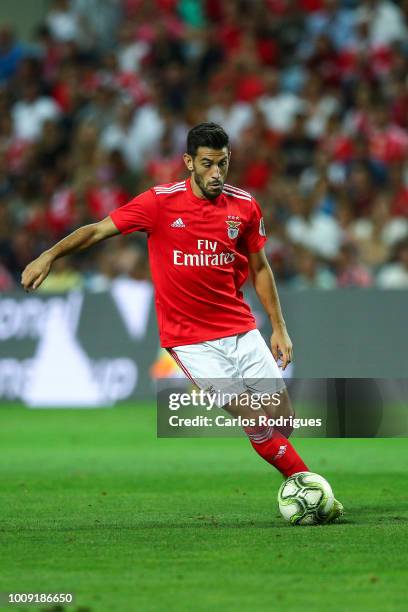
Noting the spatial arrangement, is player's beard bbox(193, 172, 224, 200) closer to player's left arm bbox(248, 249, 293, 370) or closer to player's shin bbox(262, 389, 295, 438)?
player's left arm bbox(248, 249, 293, 370)

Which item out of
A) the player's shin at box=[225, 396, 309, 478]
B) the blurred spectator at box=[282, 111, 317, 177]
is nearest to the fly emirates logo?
the player's shin at box=[225, 396, 309, 478]

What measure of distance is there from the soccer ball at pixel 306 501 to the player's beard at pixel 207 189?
1772mm

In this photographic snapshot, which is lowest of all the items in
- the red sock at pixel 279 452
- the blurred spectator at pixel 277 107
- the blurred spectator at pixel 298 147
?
the red sock at pixel 279 452

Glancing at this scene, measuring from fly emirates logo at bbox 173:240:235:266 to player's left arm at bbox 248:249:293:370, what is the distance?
30 cm

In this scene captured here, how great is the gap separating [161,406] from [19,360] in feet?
29.6

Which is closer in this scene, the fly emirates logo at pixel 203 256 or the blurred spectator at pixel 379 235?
the fly emirates logo at pixel 203 256

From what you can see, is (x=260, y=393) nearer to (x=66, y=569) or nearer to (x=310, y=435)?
(x=310, y=435)

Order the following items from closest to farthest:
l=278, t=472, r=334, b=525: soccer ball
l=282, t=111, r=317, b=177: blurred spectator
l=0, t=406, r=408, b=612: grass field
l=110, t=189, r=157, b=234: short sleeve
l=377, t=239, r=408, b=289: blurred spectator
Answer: l=0, t=406, r=408, b=612: grass field, l=278, t=472, r=334, b=525: soccer ball, l=110, t=189, r=157, b=234: short sleeve, l=377, t=239, r=408, b=289: blurred spectator, l=282, t=111, r=317, b=177: blurred spectator

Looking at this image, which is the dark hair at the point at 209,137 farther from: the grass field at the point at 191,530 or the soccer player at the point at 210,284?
the grass field at the point at 191,530

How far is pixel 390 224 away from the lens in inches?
688

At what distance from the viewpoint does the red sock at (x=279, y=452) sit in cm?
813

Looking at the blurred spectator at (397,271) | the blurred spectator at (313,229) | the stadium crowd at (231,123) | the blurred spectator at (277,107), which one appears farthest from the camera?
the blurred spectator at (277,107)

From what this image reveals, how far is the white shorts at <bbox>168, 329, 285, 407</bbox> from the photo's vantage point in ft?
26.9

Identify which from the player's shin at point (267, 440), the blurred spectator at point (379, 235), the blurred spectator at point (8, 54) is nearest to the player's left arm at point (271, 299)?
the player's shin at point (267, 440)
